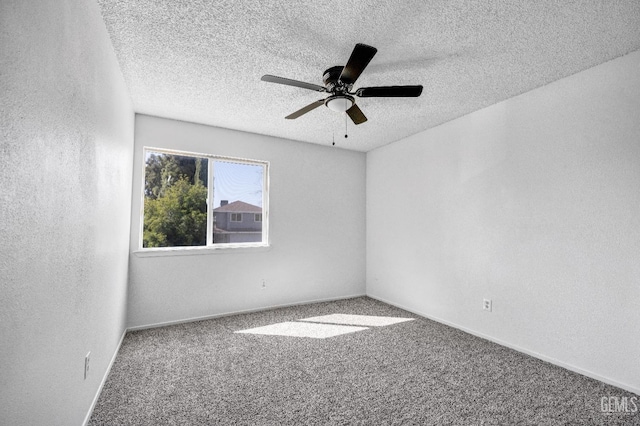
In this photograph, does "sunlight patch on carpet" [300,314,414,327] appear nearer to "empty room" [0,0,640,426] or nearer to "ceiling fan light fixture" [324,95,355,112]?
"empty room" [0,0,640,426]

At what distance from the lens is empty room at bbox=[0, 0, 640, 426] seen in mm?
1287

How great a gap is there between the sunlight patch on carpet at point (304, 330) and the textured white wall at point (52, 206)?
61.1 inches

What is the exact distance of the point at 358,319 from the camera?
145 inches

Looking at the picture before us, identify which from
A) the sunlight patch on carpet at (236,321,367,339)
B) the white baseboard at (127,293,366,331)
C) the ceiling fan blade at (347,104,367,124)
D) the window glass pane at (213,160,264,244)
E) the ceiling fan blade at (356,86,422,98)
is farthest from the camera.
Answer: the window glass pane at (213,160,264,244)

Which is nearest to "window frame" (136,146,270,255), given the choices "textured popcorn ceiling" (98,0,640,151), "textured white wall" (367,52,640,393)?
"textured popcorn ceiling" (98,0,640,151)

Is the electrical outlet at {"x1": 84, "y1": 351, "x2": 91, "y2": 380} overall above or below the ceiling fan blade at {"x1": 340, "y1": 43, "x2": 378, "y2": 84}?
below

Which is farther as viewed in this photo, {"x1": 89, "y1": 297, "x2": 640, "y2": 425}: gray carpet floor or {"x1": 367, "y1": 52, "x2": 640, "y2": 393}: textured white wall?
{"x1": 367, "y1": 52, "x2": 640, "y2": 393}: textured white wall

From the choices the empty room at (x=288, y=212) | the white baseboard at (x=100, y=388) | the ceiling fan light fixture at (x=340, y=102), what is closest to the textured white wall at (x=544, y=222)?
the empty room at (x=288, y=212)

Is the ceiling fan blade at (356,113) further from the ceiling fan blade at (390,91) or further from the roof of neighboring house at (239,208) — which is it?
the roof of neighboring house at (239,208)

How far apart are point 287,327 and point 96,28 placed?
310 centimetres

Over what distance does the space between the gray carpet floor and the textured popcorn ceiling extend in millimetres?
2487

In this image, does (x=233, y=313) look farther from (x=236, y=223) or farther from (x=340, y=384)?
(x=340, y=384)

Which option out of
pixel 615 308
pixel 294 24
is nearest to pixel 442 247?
pixel 615 308

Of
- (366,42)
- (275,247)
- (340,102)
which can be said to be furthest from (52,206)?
(275,247)
